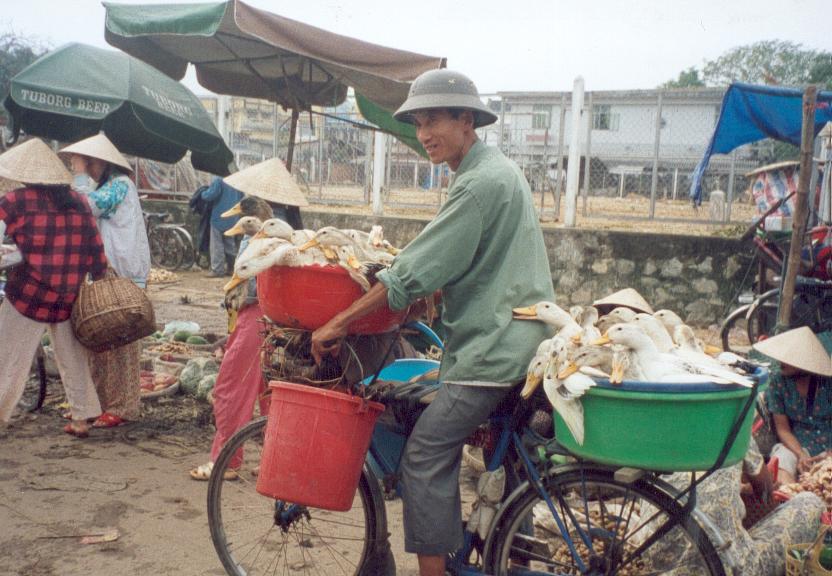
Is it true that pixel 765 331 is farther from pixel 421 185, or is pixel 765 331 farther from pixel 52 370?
pixel 52 370

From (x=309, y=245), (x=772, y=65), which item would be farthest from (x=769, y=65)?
(x=309, y=245)

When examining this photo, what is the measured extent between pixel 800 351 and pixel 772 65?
106 ft

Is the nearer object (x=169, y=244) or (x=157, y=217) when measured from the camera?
(x=169, y=244)

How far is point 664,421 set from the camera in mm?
2264

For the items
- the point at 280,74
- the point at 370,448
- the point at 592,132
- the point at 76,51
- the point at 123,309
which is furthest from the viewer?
the point at 592,132

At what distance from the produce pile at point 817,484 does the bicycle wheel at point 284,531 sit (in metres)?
2.07

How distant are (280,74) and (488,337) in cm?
504

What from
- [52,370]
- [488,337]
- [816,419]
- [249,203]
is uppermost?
[249,203]

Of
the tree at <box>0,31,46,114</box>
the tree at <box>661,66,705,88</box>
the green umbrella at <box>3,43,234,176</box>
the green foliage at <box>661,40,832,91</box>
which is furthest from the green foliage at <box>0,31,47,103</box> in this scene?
the tree at <box>661,66,705,88</box>

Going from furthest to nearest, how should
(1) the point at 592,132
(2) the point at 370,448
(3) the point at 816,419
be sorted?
(1) the point at 592,132 < (3) the point at 816,419 < (2) the point at 370,448

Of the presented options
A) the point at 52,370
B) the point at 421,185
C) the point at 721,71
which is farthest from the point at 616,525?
the point at 721,71

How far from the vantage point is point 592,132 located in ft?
32.8

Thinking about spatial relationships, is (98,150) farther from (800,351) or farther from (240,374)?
(800,351)

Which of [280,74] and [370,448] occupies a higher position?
[280,74]
